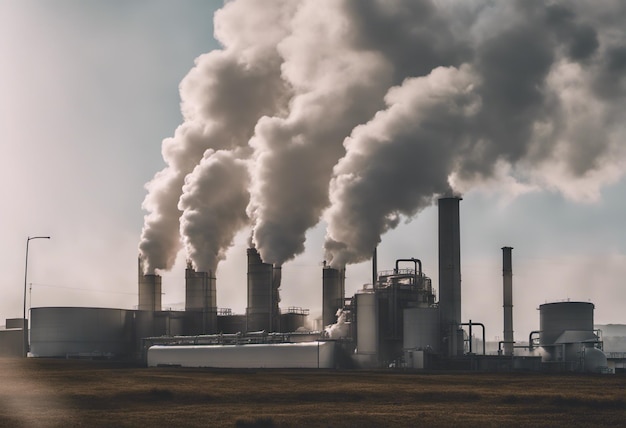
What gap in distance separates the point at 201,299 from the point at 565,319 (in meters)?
40.8

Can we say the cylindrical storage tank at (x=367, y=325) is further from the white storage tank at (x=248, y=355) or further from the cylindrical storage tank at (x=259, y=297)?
the cylindrical storage tank at (x=259, y=297)

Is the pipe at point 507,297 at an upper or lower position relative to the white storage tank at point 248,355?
upper

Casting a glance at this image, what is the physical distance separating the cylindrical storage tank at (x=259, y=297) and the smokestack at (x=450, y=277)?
72.0ft

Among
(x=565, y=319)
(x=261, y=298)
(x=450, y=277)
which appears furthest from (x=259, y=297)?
(x=565, y=319)

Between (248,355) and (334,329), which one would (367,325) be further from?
(248,355)

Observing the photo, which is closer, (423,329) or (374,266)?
(423,329)

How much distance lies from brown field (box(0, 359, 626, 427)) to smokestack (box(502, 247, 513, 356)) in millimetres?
32148

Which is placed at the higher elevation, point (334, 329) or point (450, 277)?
point (450, 277)

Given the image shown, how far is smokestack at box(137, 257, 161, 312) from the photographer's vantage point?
118m

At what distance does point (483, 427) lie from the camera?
35.8 m

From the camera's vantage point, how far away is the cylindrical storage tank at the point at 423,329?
287 ft

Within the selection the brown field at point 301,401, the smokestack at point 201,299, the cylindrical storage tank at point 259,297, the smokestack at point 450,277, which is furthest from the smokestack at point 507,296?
the smokestack at point 201,299

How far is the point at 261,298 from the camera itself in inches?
4097

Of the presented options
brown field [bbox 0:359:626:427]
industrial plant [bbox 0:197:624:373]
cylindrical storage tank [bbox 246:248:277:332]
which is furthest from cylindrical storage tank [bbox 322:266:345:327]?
brown field [bbox 0:359:626:427]
